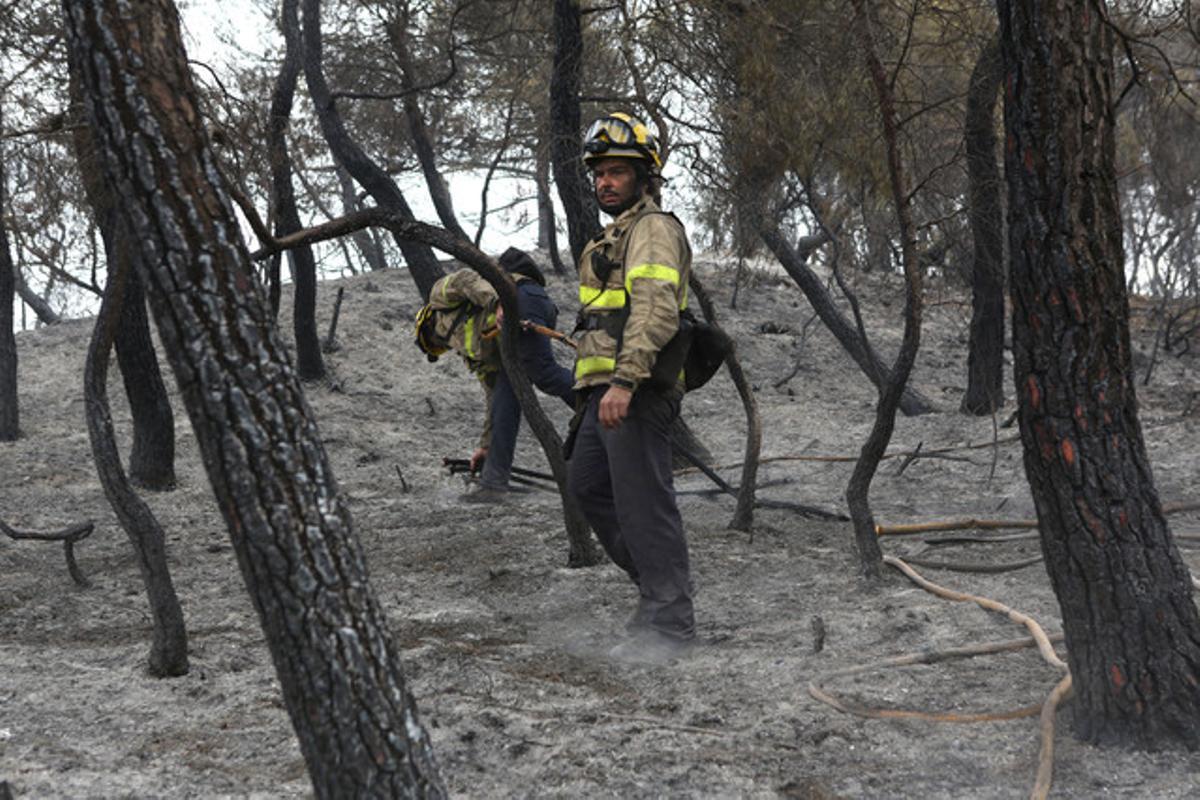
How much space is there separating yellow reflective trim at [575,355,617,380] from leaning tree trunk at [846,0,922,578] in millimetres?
1597

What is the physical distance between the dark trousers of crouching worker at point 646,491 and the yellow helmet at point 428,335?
8.63 ft

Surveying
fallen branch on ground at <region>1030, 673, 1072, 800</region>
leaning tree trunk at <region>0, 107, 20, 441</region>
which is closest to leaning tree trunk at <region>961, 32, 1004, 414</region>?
fallen branch on ground at <region>1030, 673, 1072, 800</region>

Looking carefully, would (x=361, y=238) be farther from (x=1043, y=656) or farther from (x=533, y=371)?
(x=1043, y=656)

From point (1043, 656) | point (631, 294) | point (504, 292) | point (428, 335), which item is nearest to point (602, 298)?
point (631, 294)

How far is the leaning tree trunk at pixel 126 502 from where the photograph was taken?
185 inches

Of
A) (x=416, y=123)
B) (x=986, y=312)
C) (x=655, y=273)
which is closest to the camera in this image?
(x=655, y=273)

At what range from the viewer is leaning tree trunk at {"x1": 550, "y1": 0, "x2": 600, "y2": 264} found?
9.11 meters

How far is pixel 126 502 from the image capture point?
15.5ft

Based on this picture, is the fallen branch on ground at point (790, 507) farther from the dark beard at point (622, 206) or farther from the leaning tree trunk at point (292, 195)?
the leaning tree trunk at point (292, 195)

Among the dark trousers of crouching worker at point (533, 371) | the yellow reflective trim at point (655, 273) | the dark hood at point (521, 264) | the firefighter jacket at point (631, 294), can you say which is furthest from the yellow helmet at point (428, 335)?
the yellow reflective trim at point (655, 273)

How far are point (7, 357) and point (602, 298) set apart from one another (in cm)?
765

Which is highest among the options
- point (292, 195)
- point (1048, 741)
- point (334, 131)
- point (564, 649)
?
point (334, 131)

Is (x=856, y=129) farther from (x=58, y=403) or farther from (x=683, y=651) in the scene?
(x=58, y=403)

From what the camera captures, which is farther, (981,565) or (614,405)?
(981,565)
